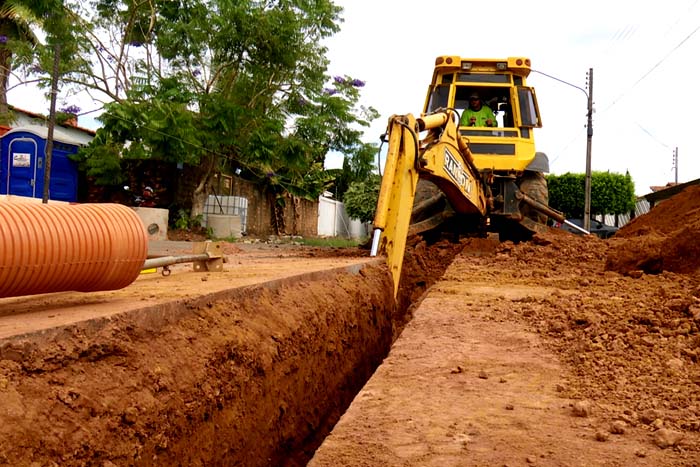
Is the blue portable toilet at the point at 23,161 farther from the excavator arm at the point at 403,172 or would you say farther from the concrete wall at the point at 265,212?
the excavator arm at the point at 403,172

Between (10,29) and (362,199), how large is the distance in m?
14.4

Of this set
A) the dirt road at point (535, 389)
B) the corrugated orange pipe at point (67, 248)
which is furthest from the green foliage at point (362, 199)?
the corrugated orange pipe at point (67, 248)

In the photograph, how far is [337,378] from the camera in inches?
185

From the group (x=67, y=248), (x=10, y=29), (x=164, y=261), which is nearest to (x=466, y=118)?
(x=164, y=261)

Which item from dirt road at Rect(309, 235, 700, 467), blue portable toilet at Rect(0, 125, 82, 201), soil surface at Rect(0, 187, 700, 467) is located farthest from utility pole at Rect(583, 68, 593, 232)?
dirt road at Rect(309, 235, 700, 467)

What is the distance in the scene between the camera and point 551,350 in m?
3.51

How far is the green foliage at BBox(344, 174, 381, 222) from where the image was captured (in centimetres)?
2812

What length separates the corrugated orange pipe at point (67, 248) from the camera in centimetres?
270

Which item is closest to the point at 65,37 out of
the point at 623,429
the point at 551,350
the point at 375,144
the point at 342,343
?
the point at 375,144

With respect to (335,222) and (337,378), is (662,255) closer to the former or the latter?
(337,378)

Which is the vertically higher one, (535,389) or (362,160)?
(362,160)

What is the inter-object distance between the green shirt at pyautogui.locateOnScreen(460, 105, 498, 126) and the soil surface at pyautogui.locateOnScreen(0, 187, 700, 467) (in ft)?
15.6

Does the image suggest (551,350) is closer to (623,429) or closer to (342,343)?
(623,429)

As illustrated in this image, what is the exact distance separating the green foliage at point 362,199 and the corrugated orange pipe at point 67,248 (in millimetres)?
24483
